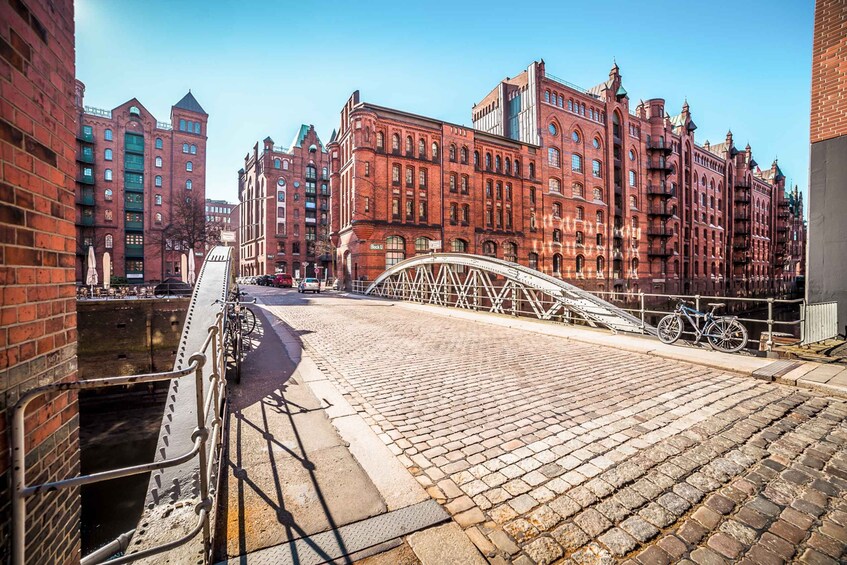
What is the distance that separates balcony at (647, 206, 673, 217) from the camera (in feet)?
139

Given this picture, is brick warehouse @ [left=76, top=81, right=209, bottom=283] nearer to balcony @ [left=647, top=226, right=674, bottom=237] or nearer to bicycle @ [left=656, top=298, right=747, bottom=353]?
bicycle @ [left=656, top=298, right=747, bottom=353]

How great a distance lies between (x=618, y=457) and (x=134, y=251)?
175ft

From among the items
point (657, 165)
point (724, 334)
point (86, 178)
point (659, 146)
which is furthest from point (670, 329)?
point (86, 178)

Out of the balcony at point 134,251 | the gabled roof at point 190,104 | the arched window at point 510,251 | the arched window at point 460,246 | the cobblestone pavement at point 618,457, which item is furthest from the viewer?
the gabled roof at point 190,104

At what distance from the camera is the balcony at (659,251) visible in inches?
1667

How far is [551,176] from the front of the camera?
37000mm

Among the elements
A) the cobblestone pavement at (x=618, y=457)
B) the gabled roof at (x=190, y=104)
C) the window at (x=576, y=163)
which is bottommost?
the cobblestone pavement at (x=618, y=457)

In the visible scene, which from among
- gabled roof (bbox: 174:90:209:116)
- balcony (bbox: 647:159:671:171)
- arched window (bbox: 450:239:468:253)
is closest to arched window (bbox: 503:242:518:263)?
arched window (bbox: 450:239:468:253)

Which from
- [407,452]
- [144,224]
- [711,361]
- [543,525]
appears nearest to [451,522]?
[543,525]

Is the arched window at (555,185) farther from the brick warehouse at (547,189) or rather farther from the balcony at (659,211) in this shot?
the balcony at (659,211)

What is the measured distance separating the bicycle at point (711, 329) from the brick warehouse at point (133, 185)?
4502 centimetres

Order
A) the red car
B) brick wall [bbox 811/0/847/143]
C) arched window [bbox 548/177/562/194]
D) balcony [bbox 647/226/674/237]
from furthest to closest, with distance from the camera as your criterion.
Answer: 1. balcony [bbox 647/226/674/237]
2. the red car
3. arched window [bbox 548/177/562/194]
4. brick wall [bbox 811/0/847/143]

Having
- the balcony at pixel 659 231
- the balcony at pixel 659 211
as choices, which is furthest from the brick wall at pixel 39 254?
the balcony at pixel 659 211

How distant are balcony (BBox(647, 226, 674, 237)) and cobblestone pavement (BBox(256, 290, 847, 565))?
42.9m
